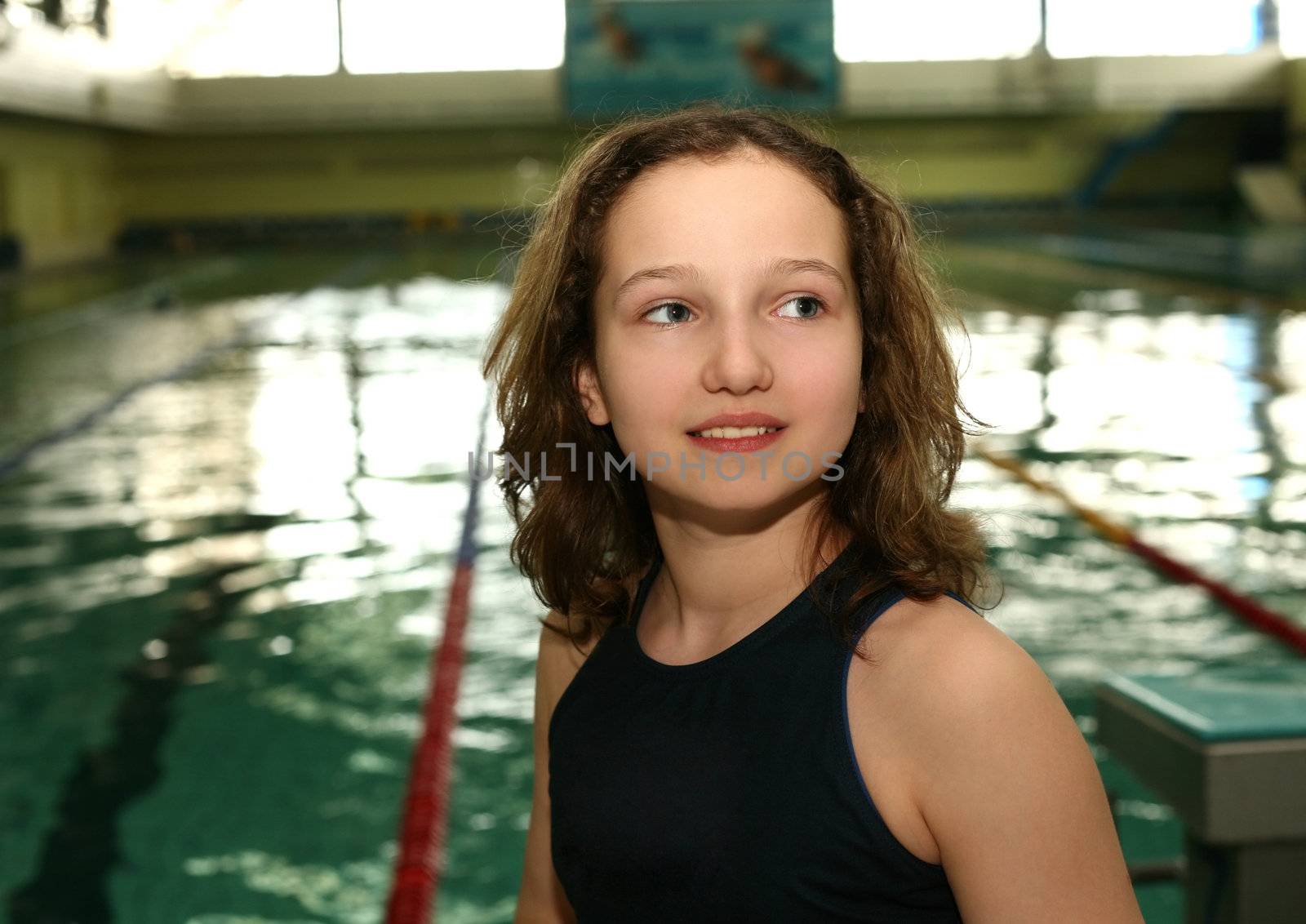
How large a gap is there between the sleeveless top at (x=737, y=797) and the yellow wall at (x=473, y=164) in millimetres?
24499

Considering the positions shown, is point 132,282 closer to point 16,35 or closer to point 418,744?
point 16,35

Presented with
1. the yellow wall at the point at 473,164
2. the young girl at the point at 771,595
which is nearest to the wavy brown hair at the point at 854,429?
the young girl at the point at 771,595

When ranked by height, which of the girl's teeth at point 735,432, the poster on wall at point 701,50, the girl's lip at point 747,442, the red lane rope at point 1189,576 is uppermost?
the poster on wall at point 701,50

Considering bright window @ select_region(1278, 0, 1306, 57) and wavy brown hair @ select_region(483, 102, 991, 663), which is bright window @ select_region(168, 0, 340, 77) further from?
wavy brown hair @ select_region(483, 102, 991, 663)

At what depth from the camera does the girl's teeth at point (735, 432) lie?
1096mm

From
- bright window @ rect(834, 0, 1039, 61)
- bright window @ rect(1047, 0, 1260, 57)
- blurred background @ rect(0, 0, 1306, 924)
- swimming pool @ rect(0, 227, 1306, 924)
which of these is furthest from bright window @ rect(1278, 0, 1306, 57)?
swimming pool @ rect(0, 227, 1306, 924)

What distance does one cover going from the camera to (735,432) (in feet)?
3.60

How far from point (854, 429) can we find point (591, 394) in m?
0.24

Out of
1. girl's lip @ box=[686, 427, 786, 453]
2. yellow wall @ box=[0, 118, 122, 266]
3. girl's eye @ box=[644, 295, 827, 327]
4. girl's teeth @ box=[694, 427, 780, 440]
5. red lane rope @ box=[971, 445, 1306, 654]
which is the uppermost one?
yellow wall @ box=[0, 118, 122, 266]

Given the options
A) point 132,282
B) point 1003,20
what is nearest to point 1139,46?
point 1003,20

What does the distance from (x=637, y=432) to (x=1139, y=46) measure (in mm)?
26535

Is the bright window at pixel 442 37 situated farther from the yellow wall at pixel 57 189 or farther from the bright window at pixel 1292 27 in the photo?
the bright window at pixel 1292 27

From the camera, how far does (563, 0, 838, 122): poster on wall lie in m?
24.5

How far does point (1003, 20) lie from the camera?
24984mm
